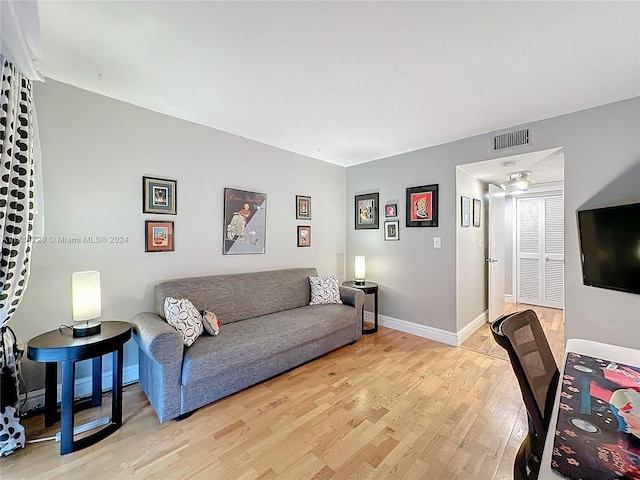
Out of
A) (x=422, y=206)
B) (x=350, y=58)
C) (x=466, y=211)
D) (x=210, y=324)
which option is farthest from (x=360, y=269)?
(x=350, y=58)

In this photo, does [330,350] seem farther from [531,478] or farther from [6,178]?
[6,178]

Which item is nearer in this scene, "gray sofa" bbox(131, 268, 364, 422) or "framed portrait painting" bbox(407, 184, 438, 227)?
"gray sofa" bbox(131, 268, 364, 422)

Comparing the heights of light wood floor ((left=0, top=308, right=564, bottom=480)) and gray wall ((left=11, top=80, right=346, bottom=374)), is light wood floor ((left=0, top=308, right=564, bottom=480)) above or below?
below

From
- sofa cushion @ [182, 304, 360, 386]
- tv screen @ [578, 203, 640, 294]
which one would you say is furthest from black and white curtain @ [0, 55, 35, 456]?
tv screen @ [578, 203, 640, 294]

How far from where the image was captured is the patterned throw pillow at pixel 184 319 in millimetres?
2090

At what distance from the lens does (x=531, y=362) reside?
1.01 m

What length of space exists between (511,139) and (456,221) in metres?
0.99

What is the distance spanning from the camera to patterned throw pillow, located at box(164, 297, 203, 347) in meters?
2.09

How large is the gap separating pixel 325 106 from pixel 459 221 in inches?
82.3

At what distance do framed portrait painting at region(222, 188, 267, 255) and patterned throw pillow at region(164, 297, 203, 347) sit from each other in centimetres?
88

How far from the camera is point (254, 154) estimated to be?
3258 mm

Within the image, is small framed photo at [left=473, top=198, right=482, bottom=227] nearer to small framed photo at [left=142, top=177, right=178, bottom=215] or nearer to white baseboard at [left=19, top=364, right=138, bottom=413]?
small framed photo at [left=142, top=177, right=178, bottom=215]

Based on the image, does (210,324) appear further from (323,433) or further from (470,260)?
(470,260)

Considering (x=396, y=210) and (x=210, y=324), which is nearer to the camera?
(x=210, y=324)
